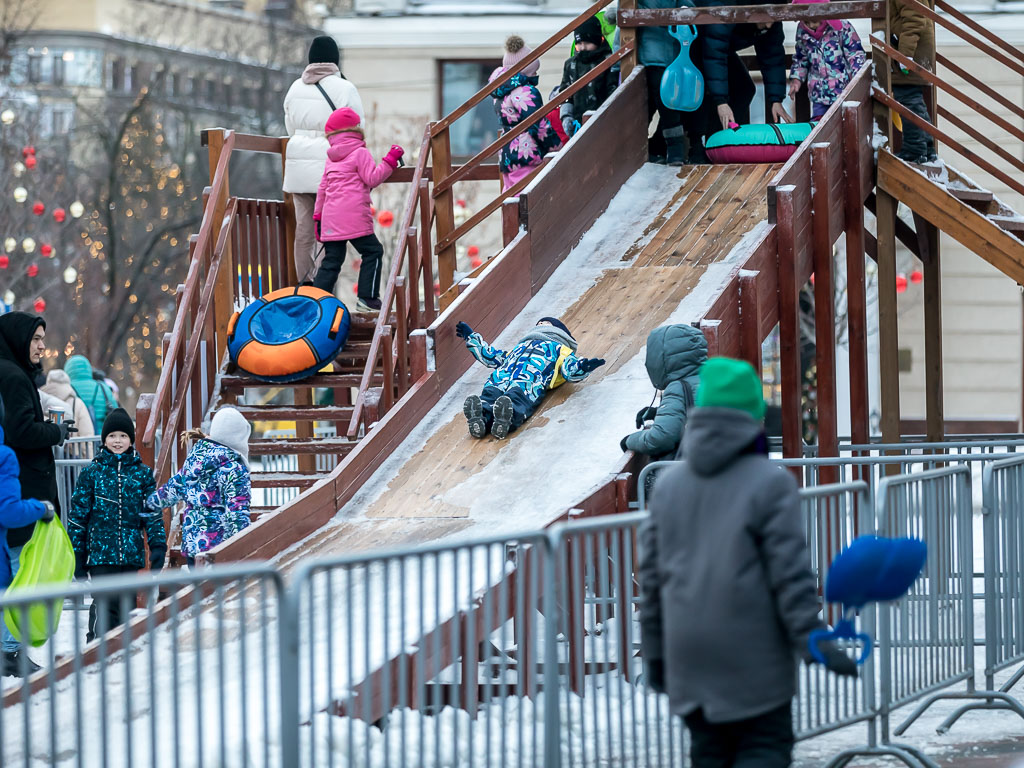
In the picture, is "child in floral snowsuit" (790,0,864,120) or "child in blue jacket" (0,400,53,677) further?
"child in floral snowsuit" (790,0,864,120)

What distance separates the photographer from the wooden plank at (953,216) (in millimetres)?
11375

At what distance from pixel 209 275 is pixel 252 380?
0.92 meters

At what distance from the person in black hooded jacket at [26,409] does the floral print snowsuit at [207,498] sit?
68cm

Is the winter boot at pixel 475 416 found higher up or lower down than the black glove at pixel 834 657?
higher up

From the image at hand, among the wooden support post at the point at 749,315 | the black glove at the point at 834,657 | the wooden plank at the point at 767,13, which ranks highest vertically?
the wooden plank at the point at 767,13

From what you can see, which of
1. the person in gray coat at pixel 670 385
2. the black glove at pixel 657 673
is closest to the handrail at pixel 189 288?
the person in gray coat at pixel 670 385

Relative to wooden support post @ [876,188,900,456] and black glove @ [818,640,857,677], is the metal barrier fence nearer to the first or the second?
black glove @ [818,640,857,677]

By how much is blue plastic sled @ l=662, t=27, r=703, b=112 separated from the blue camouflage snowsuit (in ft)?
12.3

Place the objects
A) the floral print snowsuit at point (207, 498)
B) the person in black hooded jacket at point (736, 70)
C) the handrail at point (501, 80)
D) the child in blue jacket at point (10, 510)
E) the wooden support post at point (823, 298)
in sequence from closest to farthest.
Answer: the child in blue jacket at point (10, 510)
the floral print snowsuit at point (207, 498)
the wooden support post at point (823, 298)
the handrail at point (501, 80)
the person in black hooded jacket at point (736, 70)

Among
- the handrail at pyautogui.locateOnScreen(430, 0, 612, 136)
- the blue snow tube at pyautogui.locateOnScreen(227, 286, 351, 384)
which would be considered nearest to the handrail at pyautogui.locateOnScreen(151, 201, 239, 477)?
the blue snow tube at pyautogui.locateOnScreen(227, 286, 351, 384)

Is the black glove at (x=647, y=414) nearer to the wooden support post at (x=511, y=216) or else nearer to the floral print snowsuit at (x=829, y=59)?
the wooden support post at (x=511, y=216)

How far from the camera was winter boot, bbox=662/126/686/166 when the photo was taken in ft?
44.0

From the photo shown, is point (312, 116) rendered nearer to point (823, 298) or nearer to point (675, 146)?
point (675, 146)

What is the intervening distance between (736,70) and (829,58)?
103 cm
